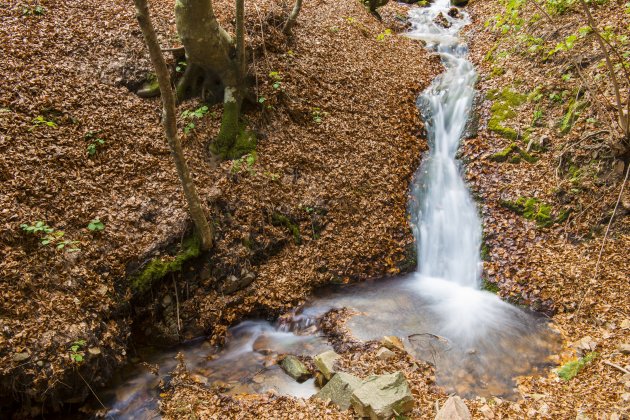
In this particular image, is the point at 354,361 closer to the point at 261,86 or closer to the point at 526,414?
the point at 526,414

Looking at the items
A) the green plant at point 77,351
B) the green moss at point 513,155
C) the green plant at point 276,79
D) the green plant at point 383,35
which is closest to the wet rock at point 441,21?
the green plant at point 383,35

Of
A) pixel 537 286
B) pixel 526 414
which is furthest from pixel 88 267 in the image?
pixel 537 286

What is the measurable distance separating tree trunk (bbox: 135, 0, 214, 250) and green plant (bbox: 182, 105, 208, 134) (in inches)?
69.7

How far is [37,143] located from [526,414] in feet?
26.3

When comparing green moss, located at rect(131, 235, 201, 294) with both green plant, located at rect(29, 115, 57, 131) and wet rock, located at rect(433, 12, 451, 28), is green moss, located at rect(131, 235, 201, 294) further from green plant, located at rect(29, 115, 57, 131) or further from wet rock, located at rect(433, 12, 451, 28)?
wet rock, located at rect(433, 12, 451, 28)

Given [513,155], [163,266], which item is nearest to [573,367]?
[513,155]

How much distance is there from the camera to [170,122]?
5.16 m

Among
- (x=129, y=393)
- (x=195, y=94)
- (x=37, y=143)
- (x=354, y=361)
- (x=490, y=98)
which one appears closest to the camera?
(x=129, y=393)

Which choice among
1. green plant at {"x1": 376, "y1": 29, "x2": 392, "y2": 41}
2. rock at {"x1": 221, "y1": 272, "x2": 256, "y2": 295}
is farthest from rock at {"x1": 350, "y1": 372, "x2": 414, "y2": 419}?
green plant at {"x1": 376, "y1": 29, "x2": 392, "y2": 41}

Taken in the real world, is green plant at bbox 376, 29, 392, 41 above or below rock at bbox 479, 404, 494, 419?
above

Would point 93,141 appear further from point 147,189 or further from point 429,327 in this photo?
point 429,327

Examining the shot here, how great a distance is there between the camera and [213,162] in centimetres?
734

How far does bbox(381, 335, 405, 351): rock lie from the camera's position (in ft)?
19.3

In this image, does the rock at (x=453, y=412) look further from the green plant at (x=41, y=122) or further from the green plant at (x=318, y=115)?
the green plant at (x=41, y=122)
